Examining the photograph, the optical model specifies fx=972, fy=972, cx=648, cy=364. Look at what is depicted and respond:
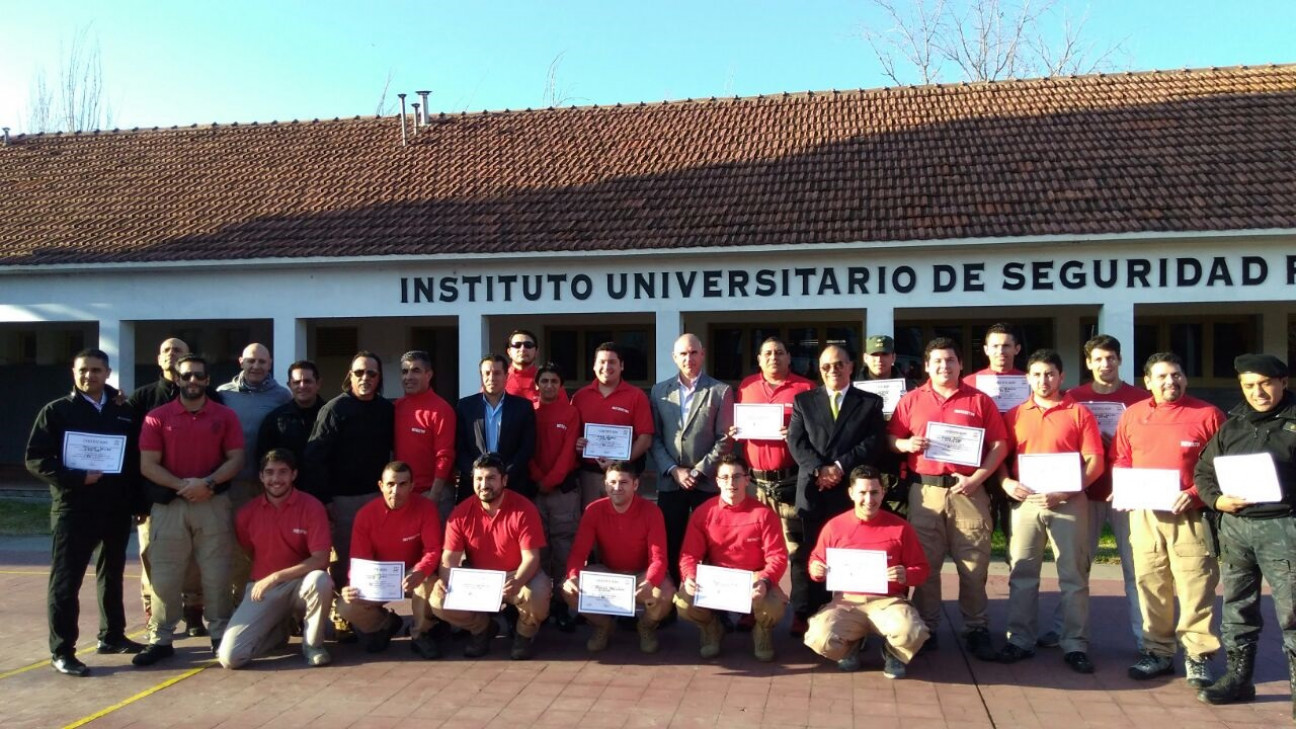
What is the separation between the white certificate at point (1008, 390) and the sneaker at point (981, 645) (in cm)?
161

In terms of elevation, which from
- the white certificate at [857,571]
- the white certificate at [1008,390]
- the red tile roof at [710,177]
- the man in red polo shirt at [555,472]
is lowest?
the white certificate at [857,571]

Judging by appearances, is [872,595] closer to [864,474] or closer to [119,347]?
[864,474]

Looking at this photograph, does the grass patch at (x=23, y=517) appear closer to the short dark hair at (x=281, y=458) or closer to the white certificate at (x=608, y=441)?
the short dark hair at (x=281, y=458)

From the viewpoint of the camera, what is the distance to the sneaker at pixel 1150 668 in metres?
5.73

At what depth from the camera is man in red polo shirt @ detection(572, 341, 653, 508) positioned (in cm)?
704

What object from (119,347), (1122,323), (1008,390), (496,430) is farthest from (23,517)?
(1122,323)

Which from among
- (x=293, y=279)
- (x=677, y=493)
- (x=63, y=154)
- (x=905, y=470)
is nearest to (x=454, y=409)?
(x=677, y=493)

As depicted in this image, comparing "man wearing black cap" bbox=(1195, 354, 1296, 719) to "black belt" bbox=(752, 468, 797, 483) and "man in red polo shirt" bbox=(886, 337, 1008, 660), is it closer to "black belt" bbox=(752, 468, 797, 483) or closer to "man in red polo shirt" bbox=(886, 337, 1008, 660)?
"man in red polo shirt" bbox=(886, 337, 1008, 660)

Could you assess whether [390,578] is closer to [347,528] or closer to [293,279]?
[347,528]

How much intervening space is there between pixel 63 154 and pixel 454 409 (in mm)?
14763

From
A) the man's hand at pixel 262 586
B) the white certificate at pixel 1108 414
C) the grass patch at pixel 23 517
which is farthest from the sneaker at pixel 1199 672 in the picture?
the grass patch at pixel 23 517

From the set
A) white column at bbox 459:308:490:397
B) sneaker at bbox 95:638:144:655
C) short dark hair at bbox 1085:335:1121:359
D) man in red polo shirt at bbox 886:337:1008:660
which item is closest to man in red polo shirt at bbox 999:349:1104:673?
man in red polo shirt at bbox 886:337:1008:660

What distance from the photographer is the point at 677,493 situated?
273 inches

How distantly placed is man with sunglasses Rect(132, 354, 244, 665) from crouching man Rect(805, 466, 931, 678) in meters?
3.88
